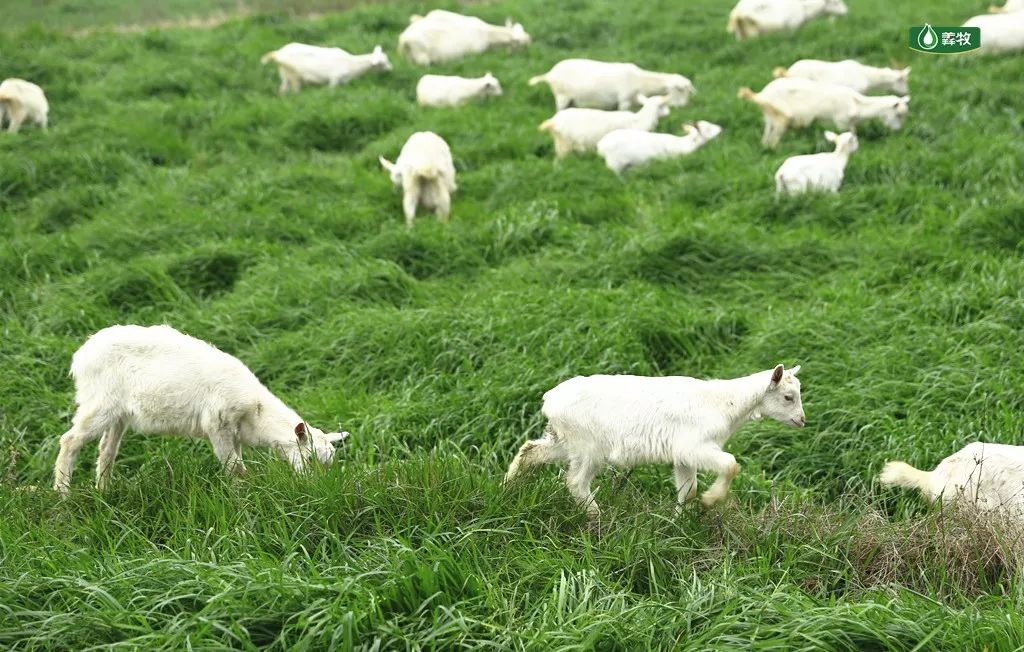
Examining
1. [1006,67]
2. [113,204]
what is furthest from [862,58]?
Result: [113,204]

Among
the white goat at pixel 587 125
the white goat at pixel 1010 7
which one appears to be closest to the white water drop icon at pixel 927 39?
the white goat at pixel 1010 7

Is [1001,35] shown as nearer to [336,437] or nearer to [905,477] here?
[905,477]

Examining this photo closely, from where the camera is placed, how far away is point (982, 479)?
5543mm

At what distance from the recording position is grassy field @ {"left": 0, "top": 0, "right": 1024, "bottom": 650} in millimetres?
4293

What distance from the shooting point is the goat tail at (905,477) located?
5.84 metres

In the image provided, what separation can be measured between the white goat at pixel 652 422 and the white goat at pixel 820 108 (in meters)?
6.32

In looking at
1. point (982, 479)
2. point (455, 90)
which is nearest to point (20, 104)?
point (455, 90)

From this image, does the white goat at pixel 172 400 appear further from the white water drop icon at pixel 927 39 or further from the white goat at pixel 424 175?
the white water drop icon at pixel 927 39

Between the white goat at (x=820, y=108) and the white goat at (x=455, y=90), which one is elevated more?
the white goat at (x=820, y=108)

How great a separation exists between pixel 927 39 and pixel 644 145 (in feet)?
15.5

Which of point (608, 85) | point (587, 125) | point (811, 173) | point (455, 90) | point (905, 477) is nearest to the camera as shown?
point (905, 477)

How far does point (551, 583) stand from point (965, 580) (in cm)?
178

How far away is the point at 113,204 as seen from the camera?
1084cm

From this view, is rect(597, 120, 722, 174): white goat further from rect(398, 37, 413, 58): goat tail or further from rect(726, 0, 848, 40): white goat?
rect(398, 37, 413, 58): goat tail
